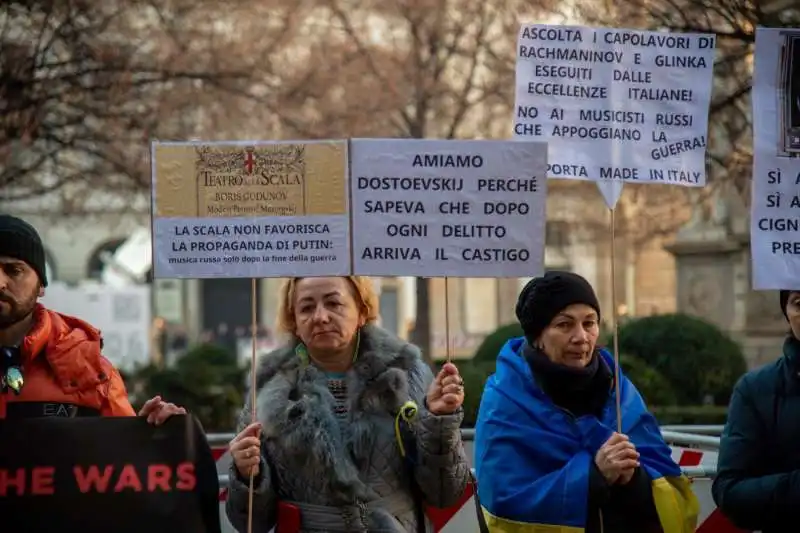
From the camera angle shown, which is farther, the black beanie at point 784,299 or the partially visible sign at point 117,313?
the partially visible sign at point 117,313

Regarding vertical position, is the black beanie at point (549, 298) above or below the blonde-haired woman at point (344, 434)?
above

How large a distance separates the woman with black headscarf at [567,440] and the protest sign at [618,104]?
529 mm

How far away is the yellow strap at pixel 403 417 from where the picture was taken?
4.38m

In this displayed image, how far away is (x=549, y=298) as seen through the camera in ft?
15.2

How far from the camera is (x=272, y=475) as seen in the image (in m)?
4.43

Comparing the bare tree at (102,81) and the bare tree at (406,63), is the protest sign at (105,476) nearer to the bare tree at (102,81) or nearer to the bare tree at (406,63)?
the bare tree at (102,81)

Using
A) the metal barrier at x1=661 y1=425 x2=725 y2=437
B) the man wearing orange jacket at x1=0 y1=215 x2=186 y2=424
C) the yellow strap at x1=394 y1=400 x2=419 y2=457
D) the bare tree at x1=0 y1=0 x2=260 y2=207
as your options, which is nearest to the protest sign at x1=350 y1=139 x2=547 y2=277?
the yellow strap at x1=394 y1=400 x2=419 y2=457

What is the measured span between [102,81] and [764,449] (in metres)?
11.1

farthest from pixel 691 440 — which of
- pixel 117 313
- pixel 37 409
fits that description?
pixel 117 313

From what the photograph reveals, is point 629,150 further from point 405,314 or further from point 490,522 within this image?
point 405,314

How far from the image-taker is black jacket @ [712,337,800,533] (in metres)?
4.36

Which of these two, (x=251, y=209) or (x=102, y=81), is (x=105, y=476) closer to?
(x=251, y=209)

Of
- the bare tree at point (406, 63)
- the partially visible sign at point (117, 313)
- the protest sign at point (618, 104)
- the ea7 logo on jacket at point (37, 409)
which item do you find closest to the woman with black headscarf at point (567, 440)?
the protest sign at point (618, 104)

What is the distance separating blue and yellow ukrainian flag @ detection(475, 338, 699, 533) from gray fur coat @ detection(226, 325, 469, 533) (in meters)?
0.25
